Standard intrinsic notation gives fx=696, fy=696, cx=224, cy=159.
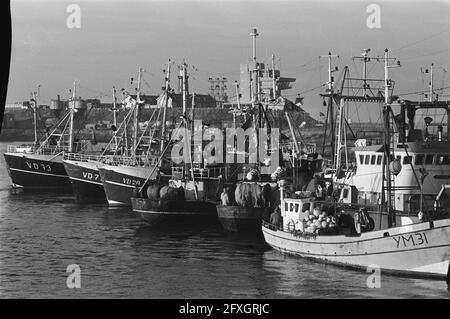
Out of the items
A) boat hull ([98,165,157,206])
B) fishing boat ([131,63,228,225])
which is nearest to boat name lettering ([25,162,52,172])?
boat hull ([98,165,157,206])

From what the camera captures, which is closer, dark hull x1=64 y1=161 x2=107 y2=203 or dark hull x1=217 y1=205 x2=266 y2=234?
dark hull x1=217 y1=205 x2=266 y2=234

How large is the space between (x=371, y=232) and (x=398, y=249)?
4.63ft

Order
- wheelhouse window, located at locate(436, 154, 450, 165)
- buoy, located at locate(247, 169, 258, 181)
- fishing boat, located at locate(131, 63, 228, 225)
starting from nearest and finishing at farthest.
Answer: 1. wheelhouse window, located at locate(436, 154, 450, 165)
2. buoy, located at locate(247, 169, 258, 181)
3. fishing boat, located at locate(131, 63, 228, 225)

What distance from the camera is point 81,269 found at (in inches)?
1240

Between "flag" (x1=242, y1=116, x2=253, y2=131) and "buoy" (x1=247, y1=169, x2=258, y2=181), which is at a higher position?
"flag" (x1=242, y1=116, x2=253, y2=131)

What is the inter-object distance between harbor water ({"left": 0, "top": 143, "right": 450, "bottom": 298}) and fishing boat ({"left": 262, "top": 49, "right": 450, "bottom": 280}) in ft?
1.85

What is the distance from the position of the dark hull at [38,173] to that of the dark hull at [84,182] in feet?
34.1

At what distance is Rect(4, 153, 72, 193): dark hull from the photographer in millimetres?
75562

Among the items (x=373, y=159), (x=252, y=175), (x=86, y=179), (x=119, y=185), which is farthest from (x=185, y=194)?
(x=86, y=179)

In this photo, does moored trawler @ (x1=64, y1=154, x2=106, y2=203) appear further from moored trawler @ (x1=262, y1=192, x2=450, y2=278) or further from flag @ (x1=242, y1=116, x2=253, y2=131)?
moored trawler @ (x1=262, y1=192, x2=450, y2=278)

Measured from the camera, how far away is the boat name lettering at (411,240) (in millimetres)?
27047

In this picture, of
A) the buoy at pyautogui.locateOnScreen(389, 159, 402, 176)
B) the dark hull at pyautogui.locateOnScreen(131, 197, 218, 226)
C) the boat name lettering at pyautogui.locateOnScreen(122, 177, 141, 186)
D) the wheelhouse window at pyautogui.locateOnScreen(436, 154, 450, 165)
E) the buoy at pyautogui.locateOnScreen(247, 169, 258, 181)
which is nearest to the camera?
the buoy at pyautogui.locateOnScreen(389, 159, 402, 176)

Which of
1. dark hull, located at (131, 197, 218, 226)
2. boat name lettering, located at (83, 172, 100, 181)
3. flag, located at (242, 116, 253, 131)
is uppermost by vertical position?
flag, located at (242, 116, 253, 131)
